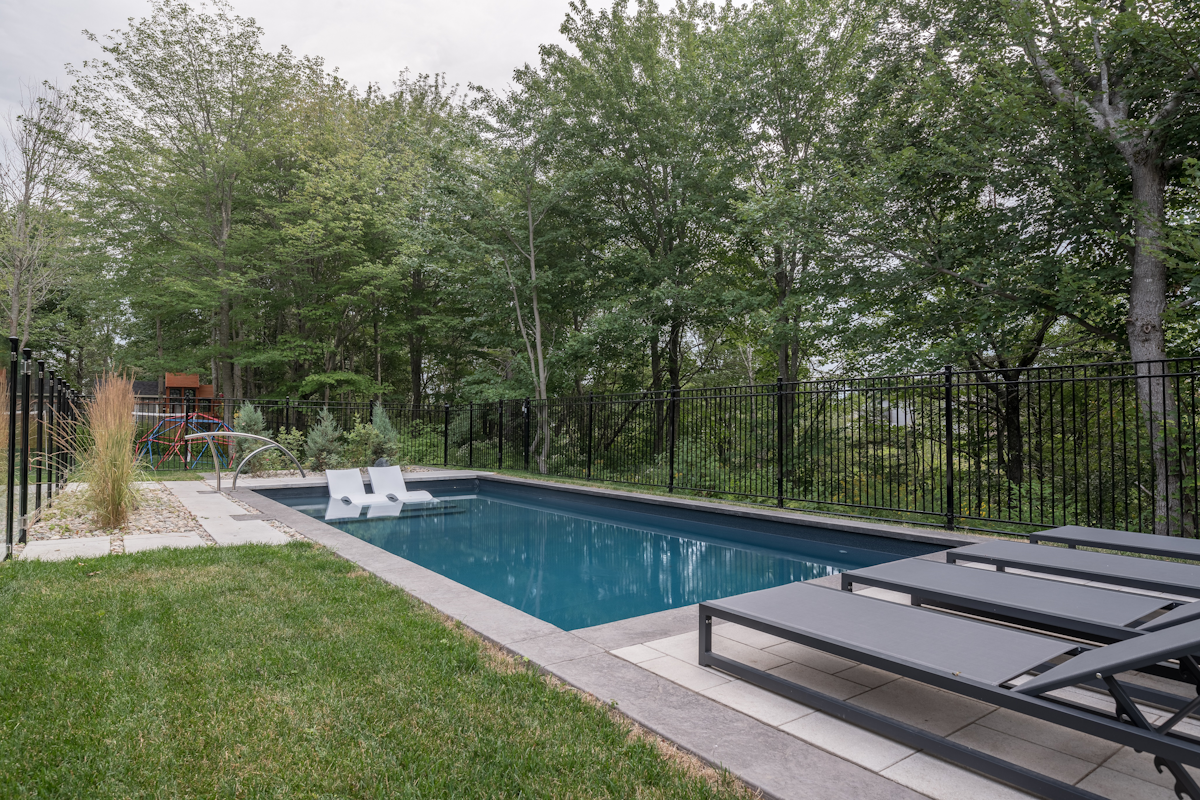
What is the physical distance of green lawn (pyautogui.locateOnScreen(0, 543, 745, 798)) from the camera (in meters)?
1.78

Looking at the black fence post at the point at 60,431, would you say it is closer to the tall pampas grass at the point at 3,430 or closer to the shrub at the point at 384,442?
the tall pampas grass at the point at 3,430

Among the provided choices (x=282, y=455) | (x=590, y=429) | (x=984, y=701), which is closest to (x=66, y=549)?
(x=984, y=701)

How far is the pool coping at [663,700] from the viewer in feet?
5.78

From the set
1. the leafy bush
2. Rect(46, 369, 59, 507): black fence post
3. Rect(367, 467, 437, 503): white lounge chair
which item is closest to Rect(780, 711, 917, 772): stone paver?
Rect(46, 369, 59, 507): black fence post

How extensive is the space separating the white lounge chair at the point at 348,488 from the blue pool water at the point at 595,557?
39 cm

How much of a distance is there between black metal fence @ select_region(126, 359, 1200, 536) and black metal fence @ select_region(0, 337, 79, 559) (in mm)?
6179

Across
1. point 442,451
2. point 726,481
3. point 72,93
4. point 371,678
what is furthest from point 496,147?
point 371,678

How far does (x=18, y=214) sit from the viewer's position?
16.3m

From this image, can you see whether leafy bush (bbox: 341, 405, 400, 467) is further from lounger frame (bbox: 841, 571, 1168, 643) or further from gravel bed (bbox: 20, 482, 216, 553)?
lounger frame (bbox: 841, 571, 1168, 643)

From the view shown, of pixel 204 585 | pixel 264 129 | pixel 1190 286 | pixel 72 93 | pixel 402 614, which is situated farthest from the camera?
pixel 264 129

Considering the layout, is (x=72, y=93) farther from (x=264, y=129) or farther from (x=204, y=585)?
(x=204, y=585)

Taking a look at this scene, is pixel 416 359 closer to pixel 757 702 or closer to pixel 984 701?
pixel 757 702

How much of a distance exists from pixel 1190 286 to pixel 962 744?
724 cm

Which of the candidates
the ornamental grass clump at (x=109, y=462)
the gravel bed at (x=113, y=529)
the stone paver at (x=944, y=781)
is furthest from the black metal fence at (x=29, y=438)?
the stone paver at (x=944, y=781)
